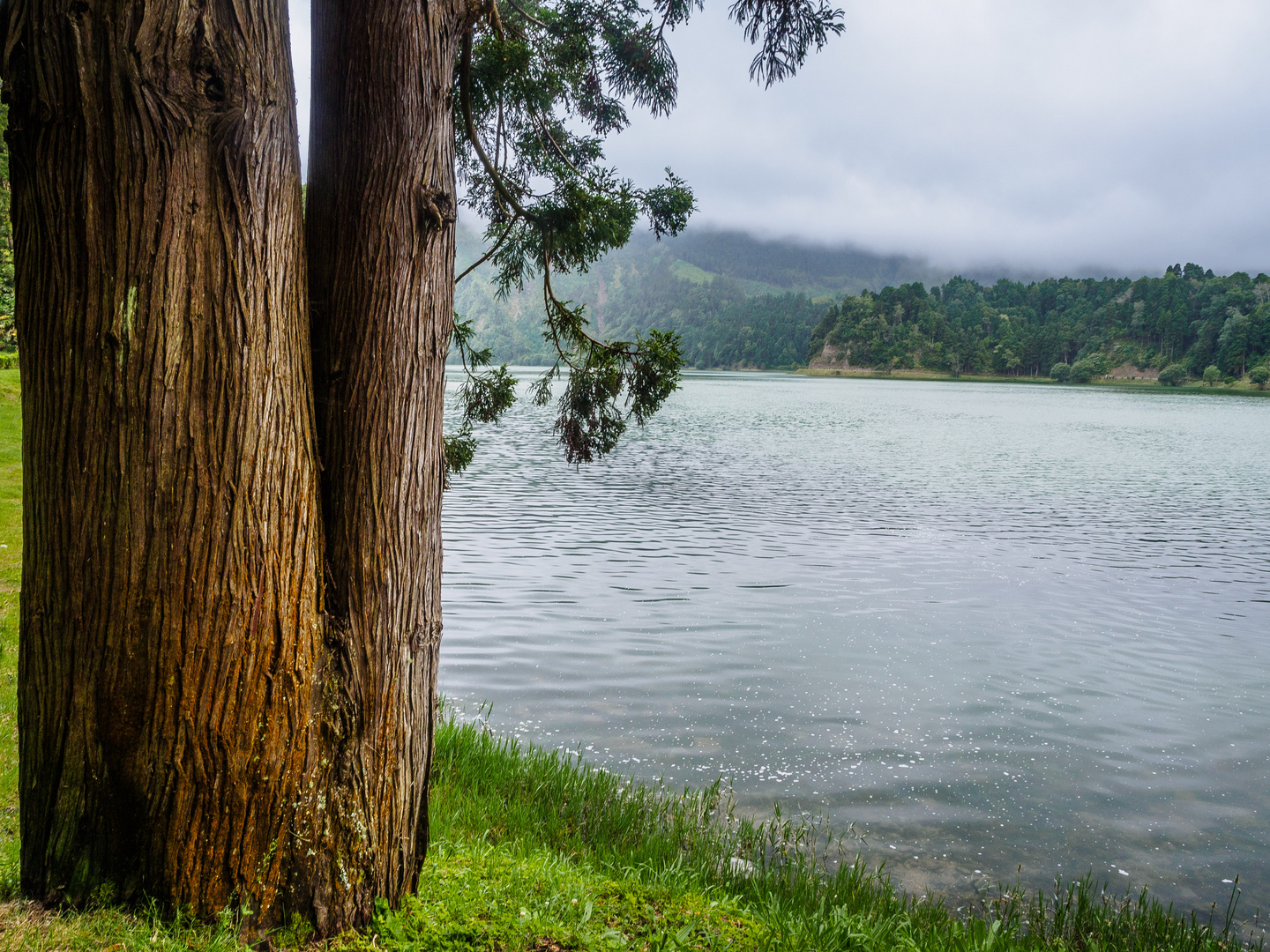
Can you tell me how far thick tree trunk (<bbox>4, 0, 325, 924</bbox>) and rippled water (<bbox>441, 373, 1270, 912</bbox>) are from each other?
4665 mm

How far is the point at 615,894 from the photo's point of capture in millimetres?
3725

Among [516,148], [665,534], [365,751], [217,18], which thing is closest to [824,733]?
[365,751]

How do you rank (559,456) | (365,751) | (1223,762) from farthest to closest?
1. (559,456)
2. (1223,762)
3. (365,751)

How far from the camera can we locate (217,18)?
263cm

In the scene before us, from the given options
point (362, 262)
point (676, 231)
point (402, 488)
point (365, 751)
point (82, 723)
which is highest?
point (676, 231)

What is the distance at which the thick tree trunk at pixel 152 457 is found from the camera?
2559mm

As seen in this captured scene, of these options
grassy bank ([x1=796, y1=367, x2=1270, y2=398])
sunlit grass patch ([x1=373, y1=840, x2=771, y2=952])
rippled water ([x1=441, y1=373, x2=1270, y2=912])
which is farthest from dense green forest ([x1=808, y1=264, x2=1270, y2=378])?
sunlit grass patch ([x1=373, y1=840, x2=771, y2=952])

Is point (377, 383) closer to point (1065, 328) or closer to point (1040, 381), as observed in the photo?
point (1040, 381)

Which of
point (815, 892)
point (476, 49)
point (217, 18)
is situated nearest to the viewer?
point (217, 18)

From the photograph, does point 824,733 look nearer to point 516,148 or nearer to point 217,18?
point 516,148

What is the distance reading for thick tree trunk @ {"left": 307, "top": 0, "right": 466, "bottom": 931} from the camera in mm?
3002

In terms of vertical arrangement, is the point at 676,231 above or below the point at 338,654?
above

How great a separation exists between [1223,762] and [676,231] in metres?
7.08

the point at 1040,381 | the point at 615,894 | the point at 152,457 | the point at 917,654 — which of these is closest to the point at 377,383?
the point at 152,457
